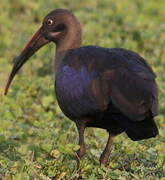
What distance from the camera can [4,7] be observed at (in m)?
13.0

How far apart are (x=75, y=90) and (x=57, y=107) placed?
8.40 ft

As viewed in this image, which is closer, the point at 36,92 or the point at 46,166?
the point at 46,166

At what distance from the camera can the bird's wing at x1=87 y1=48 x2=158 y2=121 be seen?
5781mm

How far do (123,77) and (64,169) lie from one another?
36.2 inches

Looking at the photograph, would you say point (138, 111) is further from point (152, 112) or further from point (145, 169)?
point (145, 169)

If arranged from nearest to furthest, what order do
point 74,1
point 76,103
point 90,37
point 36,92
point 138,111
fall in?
point 138,111 < point 76,103 < point 36,92 < point 90,37 < point 74,1

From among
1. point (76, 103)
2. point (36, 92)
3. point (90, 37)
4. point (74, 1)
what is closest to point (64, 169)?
point (76, 103)

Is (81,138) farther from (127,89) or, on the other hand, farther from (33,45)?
(33,45)

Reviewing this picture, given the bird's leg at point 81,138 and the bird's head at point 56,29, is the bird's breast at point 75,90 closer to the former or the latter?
the bird's leg at point 81,138

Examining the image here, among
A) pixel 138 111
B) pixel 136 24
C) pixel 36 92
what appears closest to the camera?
pixel 138 111

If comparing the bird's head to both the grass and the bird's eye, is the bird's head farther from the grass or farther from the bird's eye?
the grass

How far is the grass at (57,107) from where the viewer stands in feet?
20.5

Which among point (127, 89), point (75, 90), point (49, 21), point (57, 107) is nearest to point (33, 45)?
point (49, 21)

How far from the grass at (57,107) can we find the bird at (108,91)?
1.05 ft
